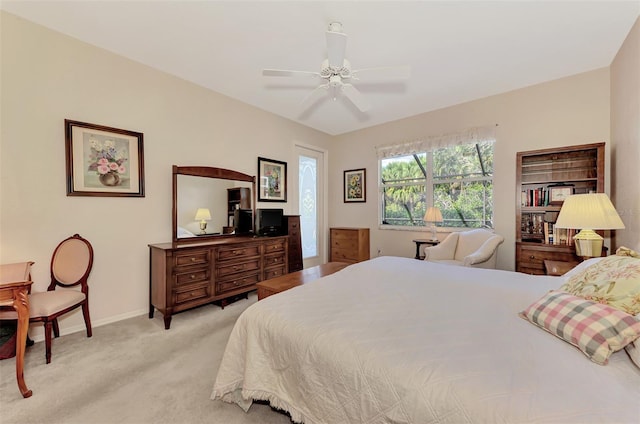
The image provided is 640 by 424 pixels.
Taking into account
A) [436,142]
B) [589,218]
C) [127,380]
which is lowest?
[127,380]

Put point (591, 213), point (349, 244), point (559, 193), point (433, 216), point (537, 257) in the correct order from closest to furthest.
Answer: point (591, 213) < point (537, 257) < point (559, 193) < point (433, 216) < point (349, 244)

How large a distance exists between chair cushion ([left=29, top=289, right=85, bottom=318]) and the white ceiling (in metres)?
2.37

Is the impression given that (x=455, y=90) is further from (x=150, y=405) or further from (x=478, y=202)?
(x=150, y=405)

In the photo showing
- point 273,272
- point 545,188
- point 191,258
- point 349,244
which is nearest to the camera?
point 191,258

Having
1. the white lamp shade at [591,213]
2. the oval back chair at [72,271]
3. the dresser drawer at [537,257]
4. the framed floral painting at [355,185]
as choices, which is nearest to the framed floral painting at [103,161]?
the oval back chair at [72,271]

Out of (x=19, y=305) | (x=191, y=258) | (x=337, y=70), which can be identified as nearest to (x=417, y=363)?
(x=337, y=70)

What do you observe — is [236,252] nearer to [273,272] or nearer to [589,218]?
[273,272]

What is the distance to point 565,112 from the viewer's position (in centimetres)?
328

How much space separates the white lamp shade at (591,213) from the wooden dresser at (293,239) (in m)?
3.32

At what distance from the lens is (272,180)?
442cm

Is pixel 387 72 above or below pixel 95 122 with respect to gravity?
above

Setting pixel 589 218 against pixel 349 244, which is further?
pixel 349 244

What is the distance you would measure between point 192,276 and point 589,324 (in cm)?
305

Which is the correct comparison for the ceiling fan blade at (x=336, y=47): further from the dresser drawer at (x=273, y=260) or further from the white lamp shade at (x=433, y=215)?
the white lamp shade at (x=433, y=215)
